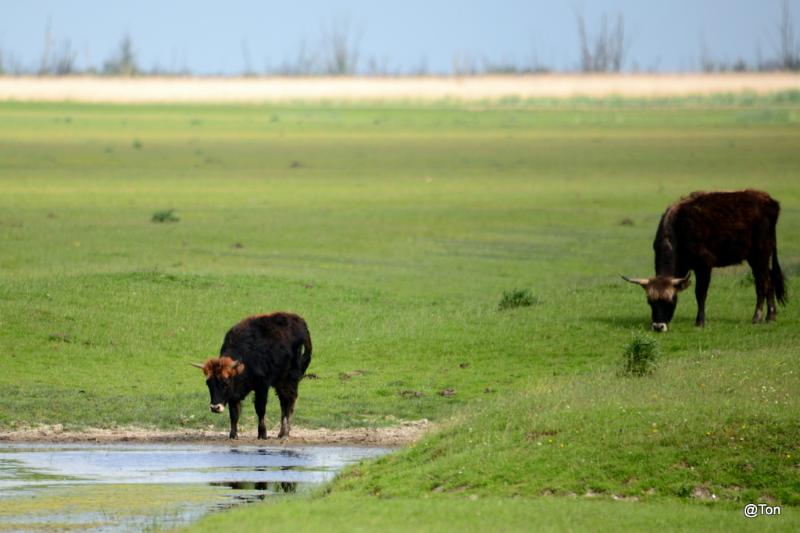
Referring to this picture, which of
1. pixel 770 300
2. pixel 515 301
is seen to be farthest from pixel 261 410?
pixel 770 300

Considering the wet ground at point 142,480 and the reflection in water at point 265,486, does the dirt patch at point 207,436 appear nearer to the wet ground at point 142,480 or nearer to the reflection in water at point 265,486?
the wet ground at point 142,480

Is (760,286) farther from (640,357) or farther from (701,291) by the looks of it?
(640,357)

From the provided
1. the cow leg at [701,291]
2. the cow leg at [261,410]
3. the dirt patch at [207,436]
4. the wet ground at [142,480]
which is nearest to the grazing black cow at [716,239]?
the cow leg at [701,291]

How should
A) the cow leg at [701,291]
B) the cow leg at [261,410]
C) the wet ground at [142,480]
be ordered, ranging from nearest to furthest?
the wet ground at [142,480], the cow leg at [261,410], the cow leg at [701,291]

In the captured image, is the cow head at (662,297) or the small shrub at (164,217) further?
the small shrub at (164,217)

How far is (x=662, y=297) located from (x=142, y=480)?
9.74 metres

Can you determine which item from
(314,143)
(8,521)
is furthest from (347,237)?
(314,143)

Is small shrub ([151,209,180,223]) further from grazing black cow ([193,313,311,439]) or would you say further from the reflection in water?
the reflection in water

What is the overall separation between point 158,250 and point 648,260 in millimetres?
9911

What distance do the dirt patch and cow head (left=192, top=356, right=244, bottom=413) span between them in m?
0.52

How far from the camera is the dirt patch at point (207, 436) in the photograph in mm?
17797

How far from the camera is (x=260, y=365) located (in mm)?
18109

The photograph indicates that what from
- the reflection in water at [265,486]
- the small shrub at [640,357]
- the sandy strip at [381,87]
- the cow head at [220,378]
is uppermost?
the cow head at [220,378]

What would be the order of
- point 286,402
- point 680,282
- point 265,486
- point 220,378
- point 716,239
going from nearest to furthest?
point 265,486
point 220,378
point 286,402
point 680,282
point 716,239
